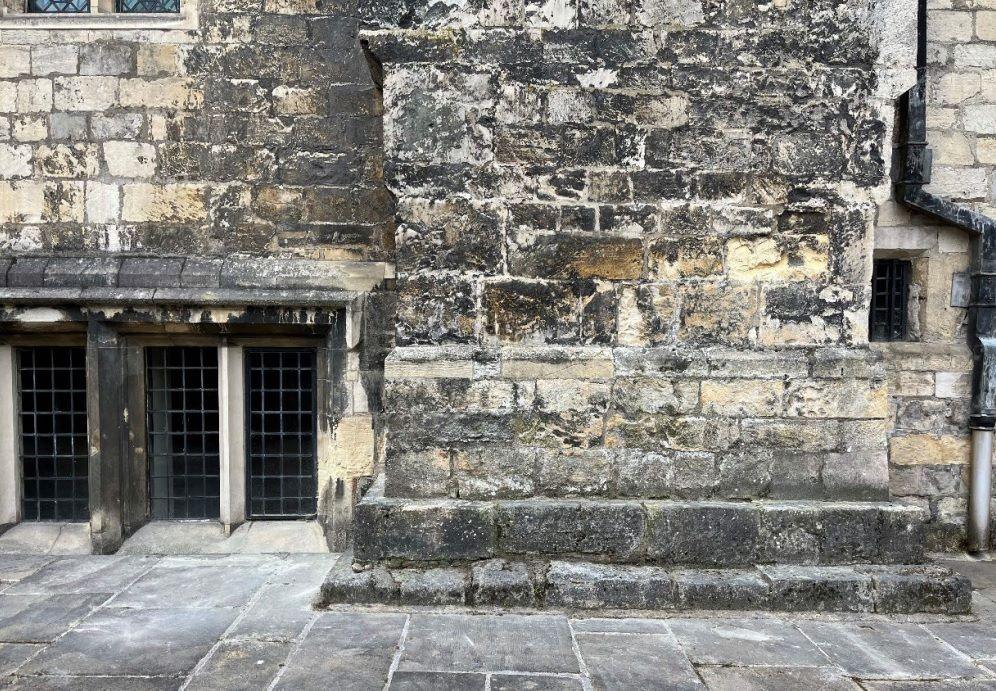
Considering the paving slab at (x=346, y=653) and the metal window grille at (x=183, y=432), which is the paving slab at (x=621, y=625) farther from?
the metal window grille at (x=183, y=432)

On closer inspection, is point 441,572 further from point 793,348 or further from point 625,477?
point 793,348

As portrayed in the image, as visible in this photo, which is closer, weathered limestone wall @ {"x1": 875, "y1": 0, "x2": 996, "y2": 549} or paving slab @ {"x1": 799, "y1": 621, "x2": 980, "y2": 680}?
paving slab @ {"x1": 799, "y1": 621, "x2": 980, "y2": 680}

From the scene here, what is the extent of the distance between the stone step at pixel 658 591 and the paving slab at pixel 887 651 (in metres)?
0.15

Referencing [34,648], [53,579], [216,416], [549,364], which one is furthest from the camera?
[216,416]

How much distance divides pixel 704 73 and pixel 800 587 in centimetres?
289

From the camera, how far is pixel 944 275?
4.85 meters

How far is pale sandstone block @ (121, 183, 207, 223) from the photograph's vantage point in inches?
184

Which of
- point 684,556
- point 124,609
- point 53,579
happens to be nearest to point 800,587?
point 684,556

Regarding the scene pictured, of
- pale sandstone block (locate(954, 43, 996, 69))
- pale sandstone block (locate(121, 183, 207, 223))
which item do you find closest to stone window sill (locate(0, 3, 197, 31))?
pale sandstone block (locate(121, 183, 207, 223))

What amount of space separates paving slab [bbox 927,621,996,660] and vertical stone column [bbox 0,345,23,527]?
5.95 metres

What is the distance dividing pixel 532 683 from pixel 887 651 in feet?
5.75

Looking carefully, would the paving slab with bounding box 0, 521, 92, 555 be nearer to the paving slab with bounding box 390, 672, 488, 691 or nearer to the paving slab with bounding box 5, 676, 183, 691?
the paving slab with bounding box 5, 676, 183, 691

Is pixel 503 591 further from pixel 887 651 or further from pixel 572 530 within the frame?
pixel 887 651

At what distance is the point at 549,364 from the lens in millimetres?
3863
